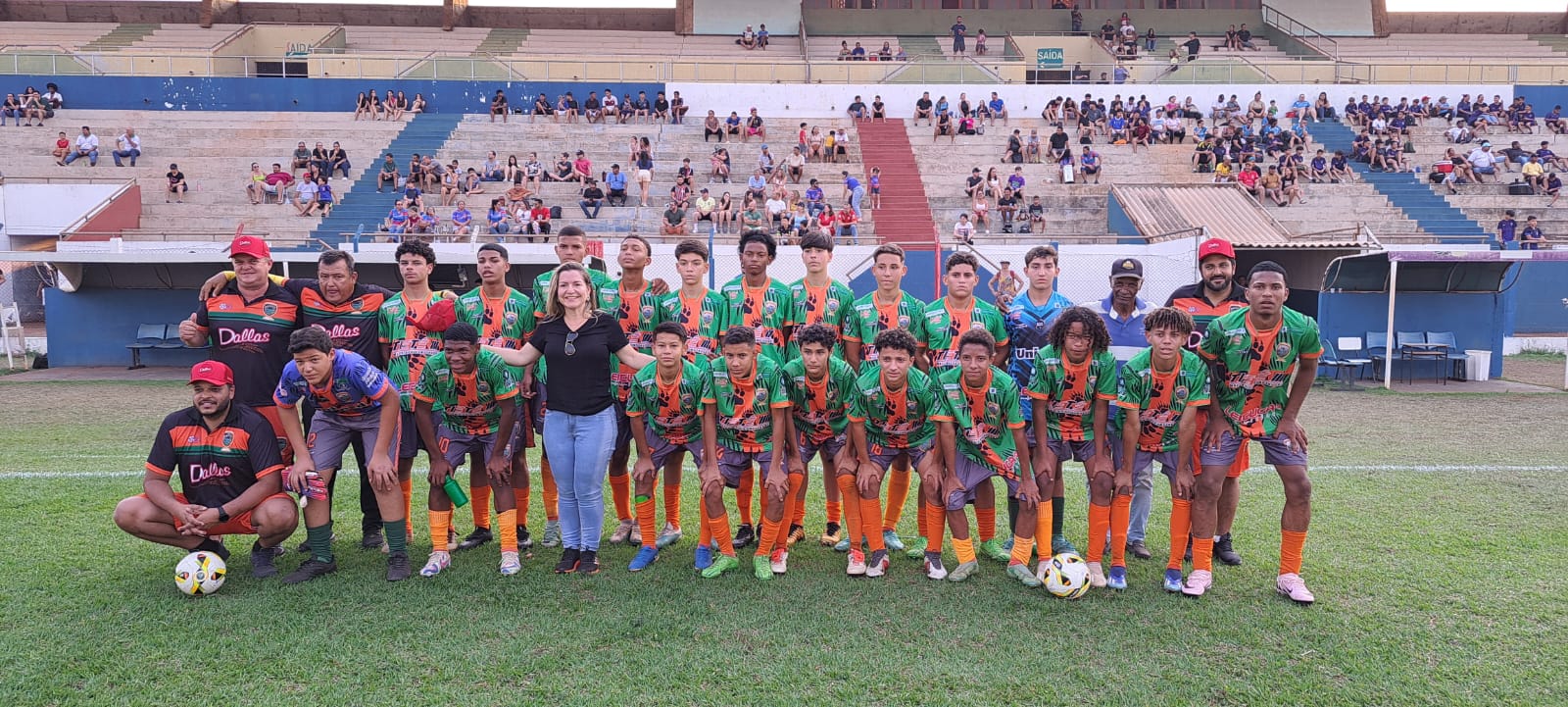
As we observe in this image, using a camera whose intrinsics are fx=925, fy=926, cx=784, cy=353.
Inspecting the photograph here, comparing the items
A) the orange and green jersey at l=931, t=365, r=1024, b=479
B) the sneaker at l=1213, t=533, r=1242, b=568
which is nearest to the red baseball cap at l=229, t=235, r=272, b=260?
the orange and green jersey at l=931, t=365, r=1024, b=479

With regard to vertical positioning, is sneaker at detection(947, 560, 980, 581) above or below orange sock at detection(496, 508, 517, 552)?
below

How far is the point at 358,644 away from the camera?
4.65 meters

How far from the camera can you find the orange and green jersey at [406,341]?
19.7 feet

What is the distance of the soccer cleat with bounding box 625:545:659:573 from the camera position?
577cm

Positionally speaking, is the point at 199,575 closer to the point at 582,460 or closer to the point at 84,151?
the point at 582,460

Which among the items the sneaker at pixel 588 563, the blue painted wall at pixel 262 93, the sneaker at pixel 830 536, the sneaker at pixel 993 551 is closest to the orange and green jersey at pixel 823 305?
the sneaker at pixel 830 536

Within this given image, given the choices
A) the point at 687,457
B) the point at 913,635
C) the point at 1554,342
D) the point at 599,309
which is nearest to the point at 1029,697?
the point at 913,635

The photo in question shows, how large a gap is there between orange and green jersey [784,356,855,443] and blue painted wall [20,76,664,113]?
25968mm

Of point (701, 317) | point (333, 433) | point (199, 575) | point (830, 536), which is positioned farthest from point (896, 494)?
point (199, 575)

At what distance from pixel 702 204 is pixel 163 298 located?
11.0 metres

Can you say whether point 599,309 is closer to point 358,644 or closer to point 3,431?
point 358,644

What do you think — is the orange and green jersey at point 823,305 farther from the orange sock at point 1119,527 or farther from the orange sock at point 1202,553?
the orange sock at point 1202,553

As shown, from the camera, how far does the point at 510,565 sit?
5.75 m

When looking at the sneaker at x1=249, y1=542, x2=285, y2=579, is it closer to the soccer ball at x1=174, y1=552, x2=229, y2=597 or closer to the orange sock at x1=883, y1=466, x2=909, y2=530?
the soccer ball at x1=174, y1=552, x2=229, y2=597
